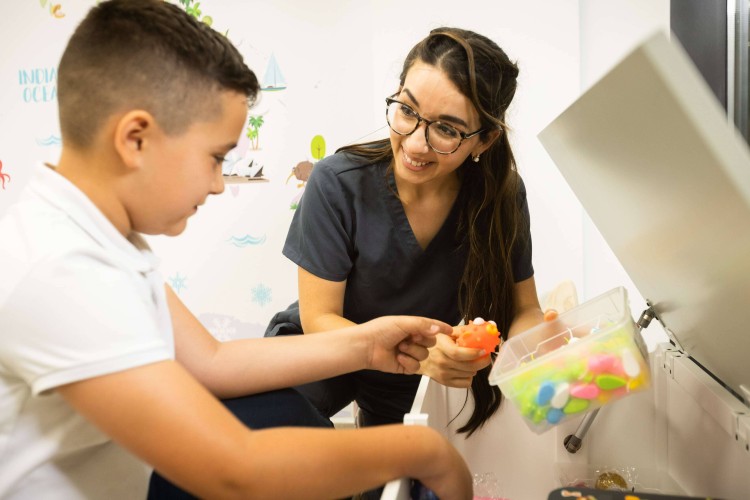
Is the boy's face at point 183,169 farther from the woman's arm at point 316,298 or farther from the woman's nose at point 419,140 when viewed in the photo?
the woman's arm at point 316,298

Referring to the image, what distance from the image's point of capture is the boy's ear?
2.34 feet

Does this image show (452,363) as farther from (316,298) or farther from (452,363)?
(316,298)

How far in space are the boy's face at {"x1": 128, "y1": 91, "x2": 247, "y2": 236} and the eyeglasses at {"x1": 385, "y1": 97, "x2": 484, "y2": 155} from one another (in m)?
0.49

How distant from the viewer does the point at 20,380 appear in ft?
2.28

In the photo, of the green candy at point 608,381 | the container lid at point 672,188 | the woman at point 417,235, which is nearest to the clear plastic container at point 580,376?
the green candy at point 608,381

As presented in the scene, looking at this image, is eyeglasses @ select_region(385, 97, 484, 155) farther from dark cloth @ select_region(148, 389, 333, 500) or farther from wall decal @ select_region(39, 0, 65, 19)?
wall decal @ select_region(39, 0, 65, 19)

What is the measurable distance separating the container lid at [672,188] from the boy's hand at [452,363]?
0.30 m

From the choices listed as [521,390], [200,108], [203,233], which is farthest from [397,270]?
[203,233]

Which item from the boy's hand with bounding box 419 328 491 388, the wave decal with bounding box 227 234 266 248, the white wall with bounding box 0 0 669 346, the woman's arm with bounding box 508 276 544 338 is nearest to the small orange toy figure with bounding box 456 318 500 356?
the boy's hand with bounding box 419 328 491 388

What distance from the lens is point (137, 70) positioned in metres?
0.75

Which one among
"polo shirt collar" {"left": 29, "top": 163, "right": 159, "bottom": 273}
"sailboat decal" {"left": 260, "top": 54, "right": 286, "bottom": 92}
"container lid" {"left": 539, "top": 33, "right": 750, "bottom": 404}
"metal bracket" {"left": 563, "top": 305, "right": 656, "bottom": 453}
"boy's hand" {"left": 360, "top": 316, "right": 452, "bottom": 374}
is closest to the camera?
"container lid" {"left": 539, "top": 33, "right": 750, "bottom": 404}

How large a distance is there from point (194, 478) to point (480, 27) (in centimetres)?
195

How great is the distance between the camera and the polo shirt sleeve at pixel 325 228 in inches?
54.3

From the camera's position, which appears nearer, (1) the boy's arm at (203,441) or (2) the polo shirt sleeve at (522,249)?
(1) the boy's arm at (203,441)
